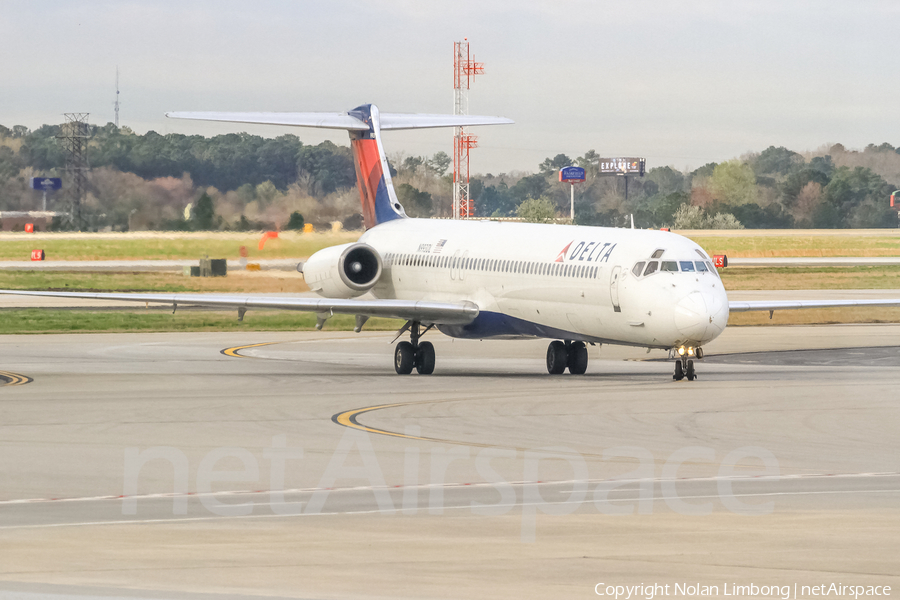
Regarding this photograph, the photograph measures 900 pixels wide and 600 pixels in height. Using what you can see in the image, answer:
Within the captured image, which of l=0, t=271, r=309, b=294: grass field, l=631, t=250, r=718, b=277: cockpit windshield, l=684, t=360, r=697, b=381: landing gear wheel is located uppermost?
l=631, t=250, r=718, b=277: cockpit windshield

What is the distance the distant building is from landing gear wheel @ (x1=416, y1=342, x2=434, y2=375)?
29.2 m

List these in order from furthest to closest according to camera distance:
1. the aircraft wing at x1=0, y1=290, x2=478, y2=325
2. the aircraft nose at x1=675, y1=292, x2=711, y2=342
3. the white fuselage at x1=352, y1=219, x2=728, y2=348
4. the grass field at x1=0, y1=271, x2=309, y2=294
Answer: the grass field at x1=0, y1=271, x2=309, y2=294, the aircraft wing at x1=0, y1=290, x2=478, y2=325, the white fuselage at x1=352, y1=219, x2=728, y2=348, the aircraft nose at x1=675, y1=292, x2=711, y2=342

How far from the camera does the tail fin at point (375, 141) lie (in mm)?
39594

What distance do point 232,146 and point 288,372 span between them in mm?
21001

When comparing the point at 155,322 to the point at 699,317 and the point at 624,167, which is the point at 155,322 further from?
the point at 624,167

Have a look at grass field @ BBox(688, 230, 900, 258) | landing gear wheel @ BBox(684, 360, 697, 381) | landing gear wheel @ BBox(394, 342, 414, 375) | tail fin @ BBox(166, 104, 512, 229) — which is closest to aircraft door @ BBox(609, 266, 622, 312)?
landing gear wheel @ BBox(684, 360, 697, 381)

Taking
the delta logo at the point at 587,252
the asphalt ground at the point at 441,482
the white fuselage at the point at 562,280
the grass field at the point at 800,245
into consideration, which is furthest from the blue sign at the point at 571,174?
the delta logo at the point at 587,252

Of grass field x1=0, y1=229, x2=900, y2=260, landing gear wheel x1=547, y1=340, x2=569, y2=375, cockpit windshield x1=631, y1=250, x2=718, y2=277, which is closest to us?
cockpit windshield x1=631, y1=250, x2=718, y2=277

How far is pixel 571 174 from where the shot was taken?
132375 mm

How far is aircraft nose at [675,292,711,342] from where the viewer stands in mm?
26578

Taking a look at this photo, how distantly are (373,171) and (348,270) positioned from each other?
5.18 meters

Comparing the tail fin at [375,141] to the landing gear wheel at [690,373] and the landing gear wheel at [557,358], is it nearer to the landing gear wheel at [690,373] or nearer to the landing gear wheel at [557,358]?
the landing gear wheel at [557,358]

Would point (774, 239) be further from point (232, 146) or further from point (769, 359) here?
point (769, 359)

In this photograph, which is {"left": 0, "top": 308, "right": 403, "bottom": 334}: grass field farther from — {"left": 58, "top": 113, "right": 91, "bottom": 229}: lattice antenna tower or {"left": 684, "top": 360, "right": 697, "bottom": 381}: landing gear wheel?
{"left": 684, "top": 360, "right": 697, "bottom": 381}: landing gear wheel
